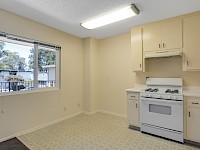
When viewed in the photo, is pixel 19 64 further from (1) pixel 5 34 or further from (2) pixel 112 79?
(2) pixel 112 79

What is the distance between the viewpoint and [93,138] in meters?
2.73

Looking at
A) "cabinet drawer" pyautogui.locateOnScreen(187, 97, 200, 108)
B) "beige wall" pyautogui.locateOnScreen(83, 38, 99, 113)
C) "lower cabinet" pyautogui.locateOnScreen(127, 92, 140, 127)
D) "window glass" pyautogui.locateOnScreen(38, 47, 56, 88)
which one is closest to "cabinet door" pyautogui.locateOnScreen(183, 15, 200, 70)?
"cabinet drawer" pyautogui.locateOnScreen(187, 97, 200, 108)

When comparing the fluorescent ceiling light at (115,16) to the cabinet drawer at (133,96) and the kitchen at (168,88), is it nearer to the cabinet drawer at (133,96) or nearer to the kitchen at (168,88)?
the kitchen at (168,88)

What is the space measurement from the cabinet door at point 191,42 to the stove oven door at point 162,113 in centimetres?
85

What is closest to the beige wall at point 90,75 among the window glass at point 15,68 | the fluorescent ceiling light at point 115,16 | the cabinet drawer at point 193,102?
the fluorescent ceiling light at point 115,16

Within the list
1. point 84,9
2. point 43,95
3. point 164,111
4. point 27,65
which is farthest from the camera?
point 43,95

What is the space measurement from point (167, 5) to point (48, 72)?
3114 millimetres

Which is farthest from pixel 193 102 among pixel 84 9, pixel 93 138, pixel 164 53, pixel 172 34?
pixel 84 9

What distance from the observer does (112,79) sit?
4.33m

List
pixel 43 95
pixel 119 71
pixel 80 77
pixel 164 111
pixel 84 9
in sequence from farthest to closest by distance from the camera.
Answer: pixel 80 77, pixel 119 71, pixel 43 95, pixel 164 111, pixel 84 9

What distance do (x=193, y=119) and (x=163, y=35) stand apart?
180 centimetres

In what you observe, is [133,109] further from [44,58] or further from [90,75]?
[44,58]

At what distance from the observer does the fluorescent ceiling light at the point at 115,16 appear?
2519 millimetres

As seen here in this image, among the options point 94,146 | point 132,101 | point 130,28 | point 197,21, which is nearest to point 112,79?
point 132,101
